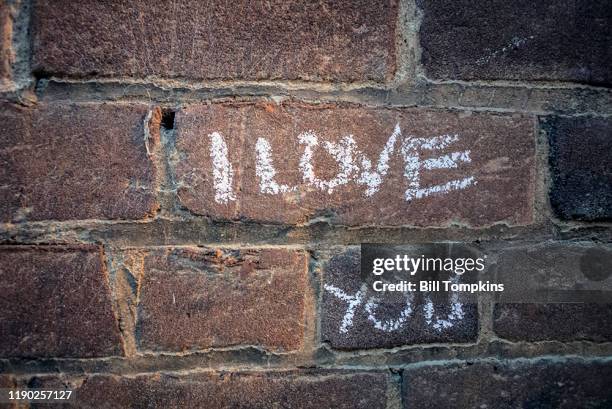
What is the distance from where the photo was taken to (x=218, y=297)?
1.74 ft

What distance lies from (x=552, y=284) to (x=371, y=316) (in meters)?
0.21

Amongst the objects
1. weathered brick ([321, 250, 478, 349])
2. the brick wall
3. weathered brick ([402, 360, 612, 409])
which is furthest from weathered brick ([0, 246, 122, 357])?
weathered brick ([402, 360, 612, 409])

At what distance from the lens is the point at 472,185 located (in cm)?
54

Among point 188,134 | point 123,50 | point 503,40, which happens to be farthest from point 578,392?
point 123,50

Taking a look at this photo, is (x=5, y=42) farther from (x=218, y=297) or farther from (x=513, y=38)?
(x=513, y=38)

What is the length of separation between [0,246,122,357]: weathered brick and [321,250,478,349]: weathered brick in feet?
0.79

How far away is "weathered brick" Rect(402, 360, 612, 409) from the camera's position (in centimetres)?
56

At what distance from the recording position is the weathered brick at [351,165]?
1.71 feet

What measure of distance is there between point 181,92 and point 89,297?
Answer: 0.80 feet

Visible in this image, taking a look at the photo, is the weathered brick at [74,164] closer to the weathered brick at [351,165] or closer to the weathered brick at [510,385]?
the weathered brick at [351,165]

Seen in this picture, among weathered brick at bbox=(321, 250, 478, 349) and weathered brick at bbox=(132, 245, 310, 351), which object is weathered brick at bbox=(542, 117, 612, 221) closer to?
weathered brick at bbox=(321, 250, 478, 349)

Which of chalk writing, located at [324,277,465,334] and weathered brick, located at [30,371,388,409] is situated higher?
chalk writing, located at [324,277,465,334]

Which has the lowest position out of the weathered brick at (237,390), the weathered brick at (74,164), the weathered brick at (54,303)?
the weathered brick at (237,390)

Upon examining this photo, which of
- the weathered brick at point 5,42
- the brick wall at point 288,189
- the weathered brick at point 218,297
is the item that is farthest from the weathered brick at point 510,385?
the weathered brick at point 5,42
